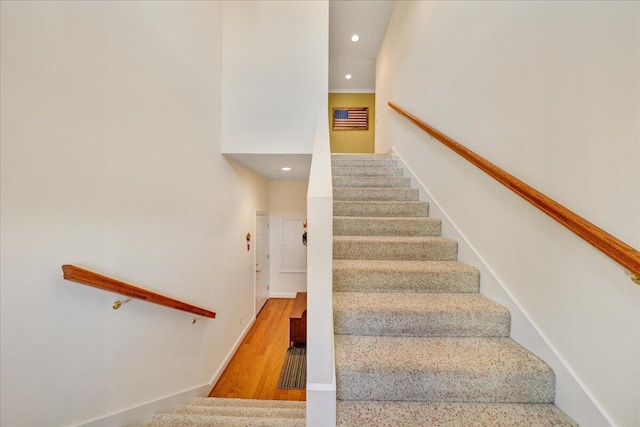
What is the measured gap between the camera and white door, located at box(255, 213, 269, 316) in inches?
180

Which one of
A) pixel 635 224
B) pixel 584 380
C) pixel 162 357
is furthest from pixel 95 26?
pixel 584 380

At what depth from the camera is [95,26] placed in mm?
1265

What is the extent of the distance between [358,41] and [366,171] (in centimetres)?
329

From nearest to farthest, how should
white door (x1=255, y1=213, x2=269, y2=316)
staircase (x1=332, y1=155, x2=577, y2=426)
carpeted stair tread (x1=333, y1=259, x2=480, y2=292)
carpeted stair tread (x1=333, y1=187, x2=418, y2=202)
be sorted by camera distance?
staircase (x1=332, y1=155, x2=577, y2=426) < carpeted stair tread (x1=333, y1=259, x2=480, y2=292) < carpeted stair tread (x1=333, y1=187, x2=418, y2=202) < white door (x1=255, y1=213, x2=269, y2=316)

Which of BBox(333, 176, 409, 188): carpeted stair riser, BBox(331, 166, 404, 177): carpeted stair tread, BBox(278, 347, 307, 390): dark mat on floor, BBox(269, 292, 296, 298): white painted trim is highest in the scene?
BBox(331, 166, 404, 177): carpeted stair tread

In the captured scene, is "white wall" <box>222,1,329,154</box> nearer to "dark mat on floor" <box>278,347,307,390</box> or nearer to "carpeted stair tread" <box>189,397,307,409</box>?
"carpeted stair tread" <box>189,397,307,409</box>

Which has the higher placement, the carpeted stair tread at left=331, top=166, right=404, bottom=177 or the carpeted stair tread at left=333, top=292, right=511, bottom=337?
the carpeted stair tread at left=331, top=166, right=404, bottom=177

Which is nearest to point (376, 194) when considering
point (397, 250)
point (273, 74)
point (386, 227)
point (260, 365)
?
point (386, 227)

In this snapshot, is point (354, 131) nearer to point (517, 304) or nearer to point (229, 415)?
point (517, 304)

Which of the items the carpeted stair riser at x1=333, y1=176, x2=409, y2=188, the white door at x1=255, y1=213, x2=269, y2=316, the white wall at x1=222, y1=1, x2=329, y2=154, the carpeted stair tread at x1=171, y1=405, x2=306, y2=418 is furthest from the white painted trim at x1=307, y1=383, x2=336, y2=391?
Result: the white door at x1=255, y1=213, x2=269, y2=316

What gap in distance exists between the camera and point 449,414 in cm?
106

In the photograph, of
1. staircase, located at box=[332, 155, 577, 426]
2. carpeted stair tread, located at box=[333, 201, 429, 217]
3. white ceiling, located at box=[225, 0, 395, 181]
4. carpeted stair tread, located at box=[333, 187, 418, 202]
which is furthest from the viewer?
white ceiling, located at box=[225, 0, 395, 181]

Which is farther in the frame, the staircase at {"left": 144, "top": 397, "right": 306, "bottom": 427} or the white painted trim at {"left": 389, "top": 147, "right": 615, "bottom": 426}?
the staircase at {"left": 144, "top": 397, "right": 306, "bottom": 427}

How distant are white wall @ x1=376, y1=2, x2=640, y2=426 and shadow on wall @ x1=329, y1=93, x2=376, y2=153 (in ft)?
14.4
